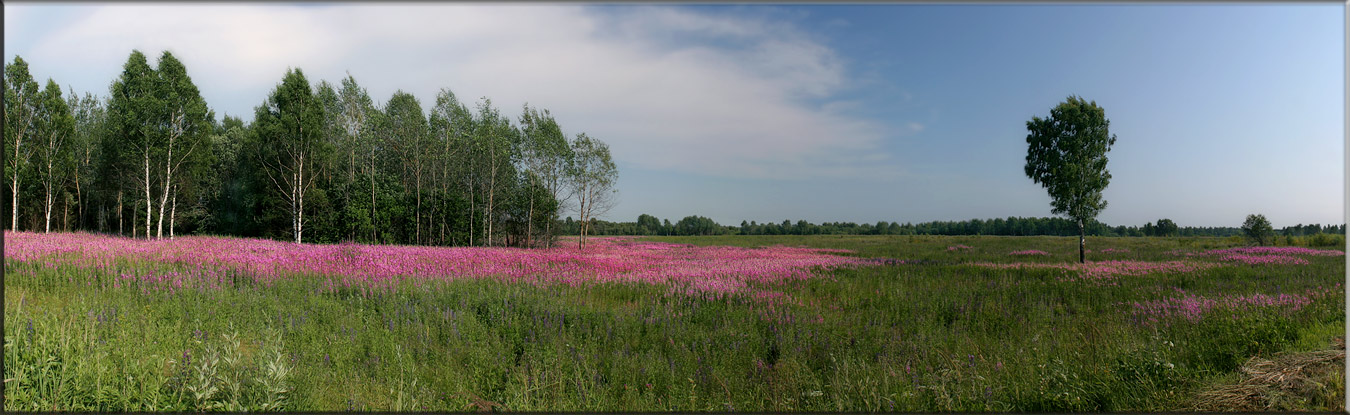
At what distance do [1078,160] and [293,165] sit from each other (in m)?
38.3

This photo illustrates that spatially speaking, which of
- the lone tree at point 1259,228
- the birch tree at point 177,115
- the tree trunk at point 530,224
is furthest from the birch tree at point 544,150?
the lone tree at point 1259,228

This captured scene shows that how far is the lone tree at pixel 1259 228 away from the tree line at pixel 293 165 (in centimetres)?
4150

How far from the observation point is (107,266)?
9.29m

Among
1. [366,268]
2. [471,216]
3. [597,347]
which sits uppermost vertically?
[471,216]

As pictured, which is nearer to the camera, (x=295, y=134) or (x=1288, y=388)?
(x=1288, y=388)

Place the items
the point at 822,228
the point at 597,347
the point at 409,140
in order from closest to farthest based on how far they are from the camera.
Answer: the point at 597,347, the point at 409,140, the point at 822,228

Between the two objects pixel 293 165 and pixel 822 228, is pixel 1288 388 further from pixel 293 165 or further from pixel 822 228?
pixel 822 228

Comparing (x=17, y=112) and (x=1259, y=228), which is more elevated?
(x=17, y=112)

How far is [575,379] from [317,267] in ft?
32.3

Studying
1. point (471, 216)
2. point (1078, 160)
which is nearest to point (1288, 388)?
point (1078, 160)

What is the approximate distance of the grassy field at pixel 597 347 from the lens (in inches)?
162

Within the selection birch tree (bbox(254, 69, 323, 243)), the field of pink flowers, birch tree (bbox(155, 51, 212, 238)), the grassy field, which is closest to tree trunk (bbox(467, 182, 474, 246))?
birch tree (bbox(254, 69, 323, 243))

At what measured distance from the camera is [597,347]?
19.6 feet

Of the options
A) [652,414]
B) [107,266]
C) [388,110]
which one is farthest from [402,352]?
[388,110]
